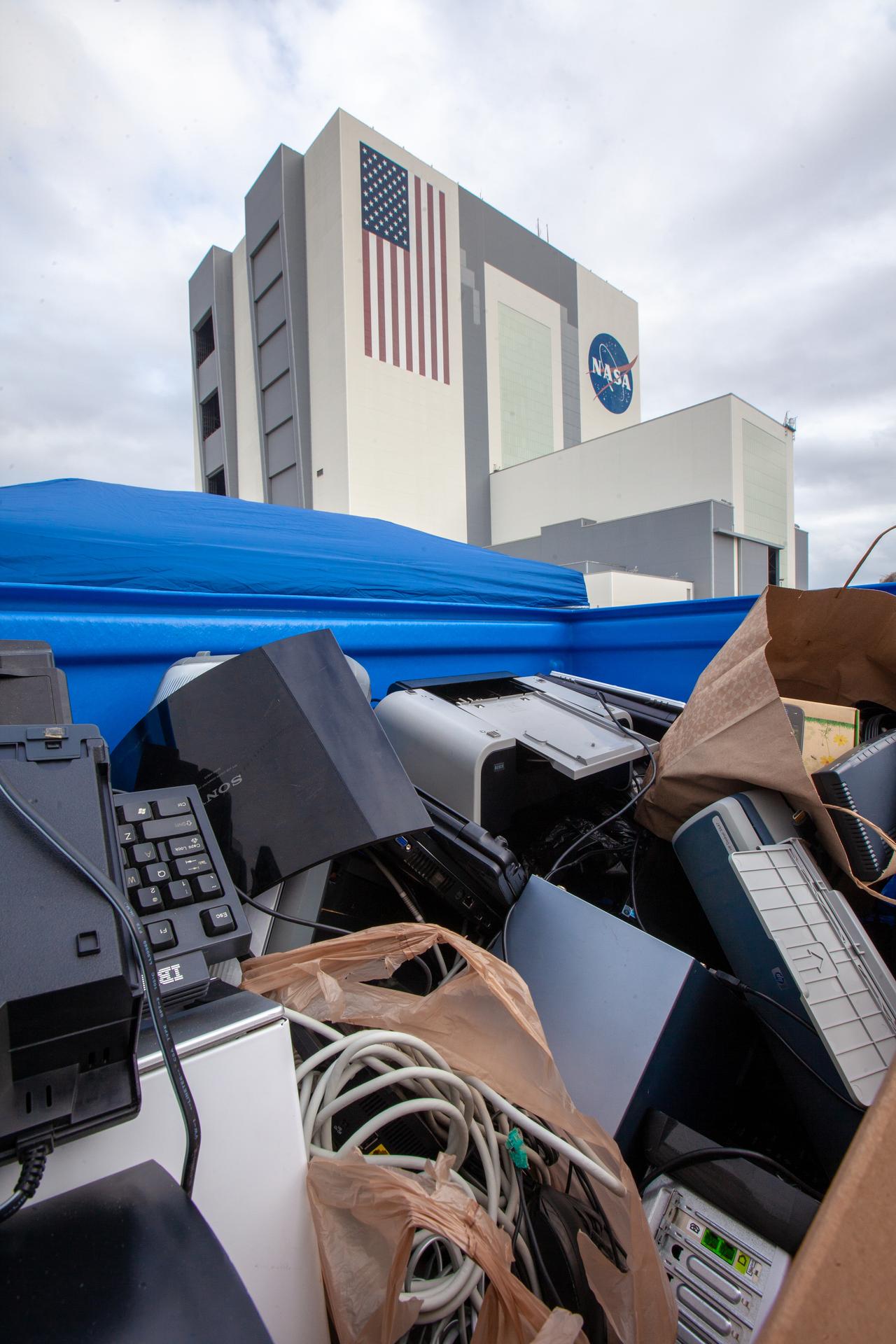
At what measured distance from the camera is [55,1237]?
24cm

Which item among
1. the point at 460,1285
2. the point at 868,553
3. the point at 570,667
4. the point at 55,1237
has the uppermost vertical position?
the point at 868,553

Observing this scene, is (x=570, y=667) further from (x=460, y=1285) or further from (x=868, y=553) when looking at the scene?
(x=460, y=1285)

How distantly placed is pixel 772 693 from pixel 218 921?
1.88ft

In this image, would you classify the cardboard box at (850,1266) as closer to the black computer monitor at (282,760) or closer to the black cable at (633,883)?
the black computer monitor at (282,760)

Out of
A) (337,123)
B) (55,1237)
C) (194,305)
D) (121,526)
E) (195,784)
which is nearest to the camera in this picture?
(55,1237)

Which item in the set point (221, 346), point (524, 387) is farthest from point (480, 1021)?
point (221, 346)

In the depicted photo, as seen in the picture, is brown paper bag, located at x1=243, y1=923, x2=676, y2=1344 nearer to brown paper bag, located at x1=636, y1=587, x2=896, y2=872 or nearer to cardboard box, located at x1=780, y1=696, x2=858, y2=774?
brown paper bag, located at x1=636, y1=587, x2=896, y2=872

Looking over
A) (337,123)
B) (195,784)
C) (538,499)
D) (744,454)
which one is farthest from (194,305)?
(195,784)

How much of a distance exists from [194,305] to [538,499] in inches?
210

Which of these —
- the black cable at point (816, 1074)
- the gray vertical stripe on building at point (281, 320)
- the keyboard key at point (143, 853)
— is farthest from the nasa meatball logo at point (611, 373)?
the keyboard key at point (143, 853)

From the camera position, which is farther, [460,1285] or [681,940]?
[681,940]

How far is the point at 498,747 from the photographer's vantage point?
0.81 meters

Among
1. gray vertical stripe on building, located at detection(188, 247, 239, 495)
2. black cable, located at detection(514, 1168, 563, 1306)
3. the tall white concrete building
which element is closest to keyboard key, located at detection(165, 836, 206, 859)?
black cable, located at detection(514, 1168, 563, 1306)

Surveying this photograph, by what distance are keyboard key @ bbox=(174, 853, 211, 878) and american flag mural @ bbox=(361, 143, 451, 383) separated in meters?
6.22
